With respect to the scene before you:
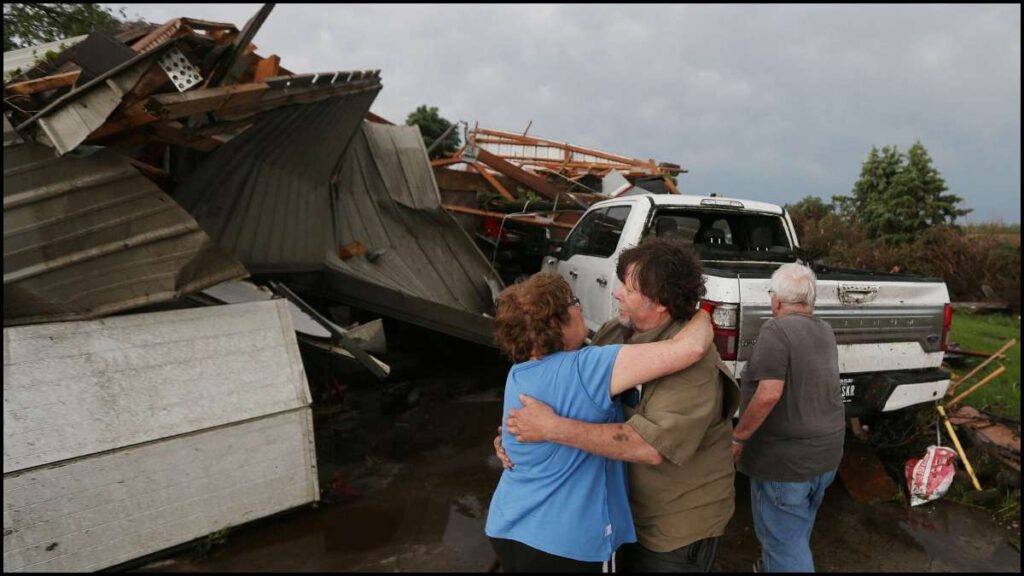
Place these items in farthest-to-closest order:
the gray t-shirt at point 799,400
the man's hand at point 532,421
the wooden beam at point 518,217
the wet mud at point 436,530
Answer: the wooden beam at point 518,217 → the wet mud at point 436,530 → the gray t-shirt at point 799,400 → the man's hand at point 532,421

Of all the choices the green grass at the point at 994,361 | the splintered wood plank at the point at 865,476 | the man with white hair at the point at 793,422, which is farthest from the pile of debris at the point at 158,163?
the green grass at the point at 994,361

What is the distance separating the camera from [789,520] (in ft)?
7.48

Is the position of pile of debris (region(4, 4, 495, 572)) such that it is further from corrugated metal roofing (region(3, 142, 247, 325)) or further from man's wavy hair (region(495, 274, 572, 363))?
man's wavy hair (region(495, 274, 572, 363))

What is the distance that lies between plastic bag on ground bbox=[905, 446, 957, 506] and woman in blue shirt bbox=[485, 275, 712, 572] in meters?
3.29

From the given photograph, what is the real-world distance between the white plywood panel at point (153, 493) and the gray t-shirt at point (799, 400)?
2648 millimetres

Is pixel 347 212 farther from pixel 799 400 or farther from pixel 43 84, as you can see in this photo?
pixel 799 400

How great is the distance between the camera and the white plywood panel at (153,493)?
2562mm

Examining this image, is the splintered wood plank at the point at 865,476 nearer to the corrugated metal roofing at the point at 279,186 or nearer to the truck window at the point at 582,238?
the truck window at the point at 582,238

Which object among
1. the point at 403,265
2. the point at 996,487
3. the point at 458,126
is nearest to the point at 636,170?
the point at 458,126

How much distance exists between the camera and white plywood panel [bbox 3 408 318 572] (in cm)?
256

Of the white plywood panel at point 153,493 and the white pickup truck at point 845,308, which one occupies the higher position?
the white pickup truck at point 845,308

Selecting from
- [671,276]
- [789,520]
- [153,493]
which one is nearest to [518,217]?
[153,493]

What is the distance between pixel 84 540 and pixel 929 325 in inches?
210

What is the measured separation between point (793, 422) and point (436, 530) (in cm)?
227
